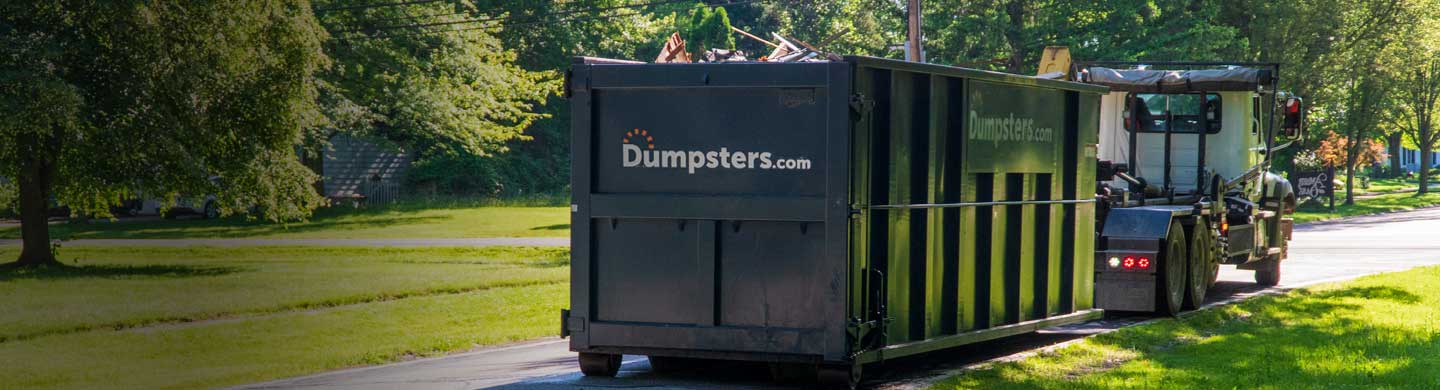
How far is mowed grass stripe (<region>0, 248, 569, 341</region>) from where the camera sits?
1875 centimetres

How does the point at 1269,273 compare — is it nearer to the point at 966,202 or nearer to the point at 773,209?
the point at 966,202

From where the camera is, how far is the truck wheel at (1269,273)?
1967 centimetres

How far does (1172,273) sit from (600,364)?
7.31 meters

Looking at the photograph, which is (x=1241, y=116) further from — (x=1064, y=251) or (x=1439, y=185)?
(x=1439, y=185)

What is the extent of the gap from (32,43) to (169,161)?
299 centimetres

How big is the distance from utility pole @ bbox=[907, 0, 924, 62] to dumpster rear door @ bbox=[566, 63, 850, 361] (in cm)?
1312

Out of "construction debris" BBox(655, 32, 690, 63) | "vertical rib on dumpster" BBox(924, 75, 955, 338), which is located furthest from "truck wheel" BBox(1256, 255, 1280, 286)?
"construction debris" BBox(655, 32, 690, 63)

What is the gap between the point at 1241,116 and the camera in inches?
699

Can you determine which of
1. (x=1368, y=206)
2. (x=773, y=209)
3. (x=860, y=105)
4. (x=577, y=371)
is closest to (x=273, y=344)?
(x=577, y=371)

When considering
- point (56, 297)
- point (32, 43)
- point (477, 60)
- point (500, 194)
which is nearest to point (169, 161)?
point (32, 43)

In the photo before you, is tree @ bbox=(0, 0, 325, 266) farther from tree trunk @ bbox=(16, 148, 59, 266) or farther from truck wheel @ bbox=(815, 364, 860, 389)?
truck wheel @ bbox=(815, 364, 860, 389)

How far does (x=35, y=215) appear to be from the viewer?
27.7 metres

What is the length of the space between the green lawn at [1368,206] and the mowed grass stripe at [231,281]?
26.3 meters

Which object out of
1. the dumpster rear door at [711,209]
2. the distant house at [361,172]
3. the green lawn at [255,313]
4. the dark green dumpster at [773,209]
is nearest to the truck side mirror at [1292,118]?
the dark green dumpster at [773,209]
